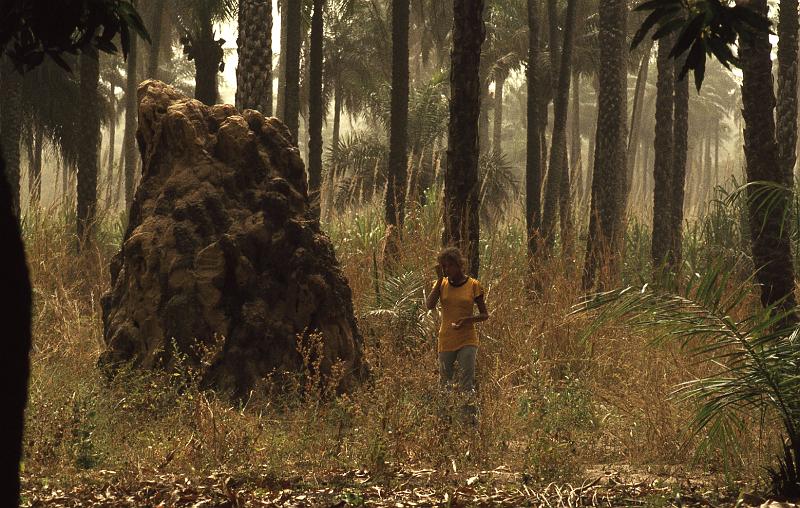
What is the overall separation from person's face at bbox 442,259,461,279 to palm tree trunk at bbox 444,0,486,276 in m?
2.42

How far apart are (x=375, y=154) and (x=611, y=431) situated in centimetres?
2121

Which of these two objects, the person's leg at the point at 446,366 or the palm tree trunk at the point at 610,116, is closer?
the person's leg at the point at 446,366

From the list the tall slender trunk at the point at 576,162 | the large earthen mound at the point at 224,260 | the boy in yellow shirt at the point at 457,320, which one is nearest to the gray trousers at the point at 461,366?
the boy in yellow shirt at the point at 457,320

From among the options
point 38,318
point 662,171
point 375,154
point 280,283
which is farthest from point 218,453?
point 375,154

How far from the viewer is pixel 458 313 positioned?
7.72 metres

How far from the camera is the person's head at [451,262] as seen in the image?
7680 mm

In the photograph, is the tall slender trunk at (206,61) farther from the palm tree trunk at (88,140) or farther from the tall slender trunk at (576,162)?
the tall slender trunk at (576,162)

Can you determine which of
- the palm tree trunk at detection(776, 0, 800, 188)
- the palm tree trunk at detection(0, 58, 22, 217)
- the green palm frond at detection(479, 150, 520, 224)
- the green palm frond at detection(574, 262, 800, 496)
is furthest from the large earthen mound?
the green palm frond at detection(479, 150, 520, 224)

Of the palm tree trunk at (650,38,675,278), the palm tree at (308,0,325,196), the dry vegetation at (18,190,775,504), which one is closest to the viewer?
the dry vegetation at (18,190,775,504)

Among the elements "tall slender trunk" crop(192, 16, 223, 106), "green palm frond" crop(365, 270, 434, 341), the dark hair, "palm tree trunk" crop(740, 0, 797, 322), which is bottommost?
"green palm frond" crop(365, 270, 434, 341)

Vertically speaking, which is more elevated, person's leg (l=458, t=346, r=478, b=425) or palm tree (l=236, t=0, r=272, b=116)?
palm tree (l=236, t=0, r=272, b=116)

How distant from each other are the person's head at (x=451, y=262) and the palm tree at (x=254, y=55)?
20.1 feet

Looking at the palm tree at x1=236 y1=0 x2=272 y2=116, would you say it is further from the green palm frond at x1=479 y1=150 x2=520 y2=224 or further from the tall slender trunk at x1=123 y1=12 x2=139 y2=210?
the green palm frond at x1=479 y1=150 x2=520 y2=224

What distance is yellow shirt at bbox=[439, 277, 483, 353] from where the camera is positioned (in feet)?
25.3
